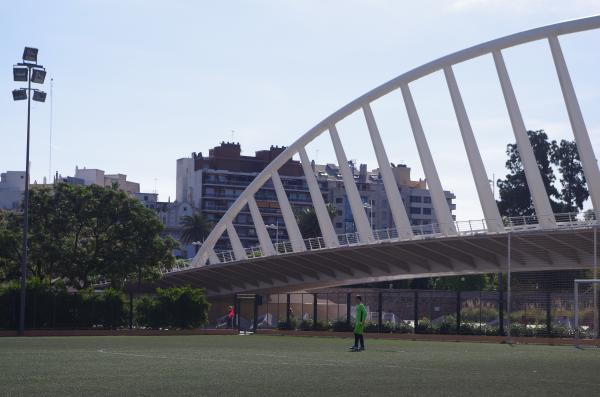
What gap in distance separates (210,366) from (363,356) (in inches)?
249

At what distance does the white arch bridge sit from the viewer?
53.6 meters

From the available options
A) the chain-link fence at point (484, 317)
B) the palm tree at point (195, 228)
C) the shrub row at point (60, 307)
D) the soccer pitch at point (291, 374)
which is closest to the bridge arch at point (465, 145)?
the chain-link fence at point (484, 317)

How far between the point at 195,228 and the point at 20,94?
10279 centimetres

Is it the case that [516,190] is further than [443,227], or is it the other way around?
[516,190]

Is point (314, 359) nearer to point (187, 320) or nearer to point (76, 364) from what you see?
point (76, 364)

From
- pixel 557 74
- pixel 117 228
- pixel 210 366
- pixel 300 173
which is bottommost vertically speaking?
pixel 210 366

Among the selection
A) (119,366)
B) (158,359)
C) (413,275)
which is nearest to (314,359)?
(158,359)

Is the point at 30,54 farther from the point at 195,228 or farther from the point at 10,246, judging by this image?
the point at 195,228

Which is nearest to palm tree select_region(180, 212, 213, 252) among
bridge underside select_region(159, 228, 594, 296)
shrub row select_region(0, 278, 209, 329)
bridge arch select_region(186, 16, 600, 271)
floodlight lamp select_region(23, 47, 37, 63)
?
bridge underside select_region(159, 228, 594, 296)

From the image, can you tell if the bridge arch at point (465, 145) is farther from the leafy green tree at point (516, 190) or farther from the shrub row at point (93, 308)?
the leafy green tree at point (516, 190)

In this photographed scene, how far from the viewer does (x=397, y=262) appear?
68.8 meters

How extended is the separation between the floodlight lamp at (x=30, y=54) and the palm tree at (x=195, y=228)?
10194 centimetres

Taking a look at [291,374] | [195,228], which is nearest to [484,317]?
[291,374]

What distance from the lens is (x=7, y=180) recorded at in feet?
558
